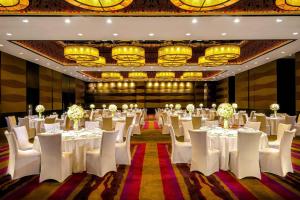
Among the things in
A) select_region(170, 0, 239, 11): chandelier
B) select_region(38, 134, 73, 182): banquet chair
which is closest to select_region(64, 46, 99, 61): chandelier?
select_region(170, 0, 239, 11): chandelier

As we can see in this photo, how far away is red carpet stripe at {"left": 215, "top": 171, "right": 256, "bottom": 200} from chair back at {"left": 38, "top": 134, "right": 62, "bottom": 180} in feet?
8.27

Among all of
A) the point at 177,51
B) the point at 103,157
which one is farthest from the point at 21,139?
the point at 177,51

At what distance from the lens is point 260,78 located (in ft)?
50.0

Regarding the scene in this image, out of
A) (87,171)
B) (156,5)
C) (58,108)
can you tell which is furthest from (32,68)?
(87,171)

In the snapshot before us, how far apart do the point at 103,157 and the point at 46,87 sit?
12.8m

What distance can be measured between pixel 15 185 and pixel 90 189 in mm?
1176

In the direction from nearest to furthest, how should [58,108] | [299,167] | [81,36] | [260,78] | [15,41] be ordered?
[299,167]
[81,36]
[15,41]
[260,78]
[58,108]

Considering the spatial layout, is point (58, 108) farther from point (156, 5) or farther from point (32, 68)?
point (156, 5)

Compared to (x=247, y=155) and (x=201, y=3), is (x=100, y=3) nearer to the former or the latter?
(x=201, y=3)

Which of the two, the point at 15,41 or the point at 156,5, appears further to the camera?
the point at 15,41

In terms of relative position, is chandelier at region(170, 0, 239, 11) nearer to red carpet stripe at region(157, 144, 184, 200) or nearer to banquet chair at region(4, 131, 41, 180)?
red carpet stripe at region(157, 144, 184, 200)

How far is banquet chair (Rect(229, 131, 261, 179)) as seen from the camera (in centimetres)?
420

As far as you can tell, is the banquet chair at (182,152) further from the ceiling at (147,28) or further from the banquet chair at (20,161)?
the ceiling at (147,28)

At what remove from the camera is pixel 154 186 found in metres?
4.05
